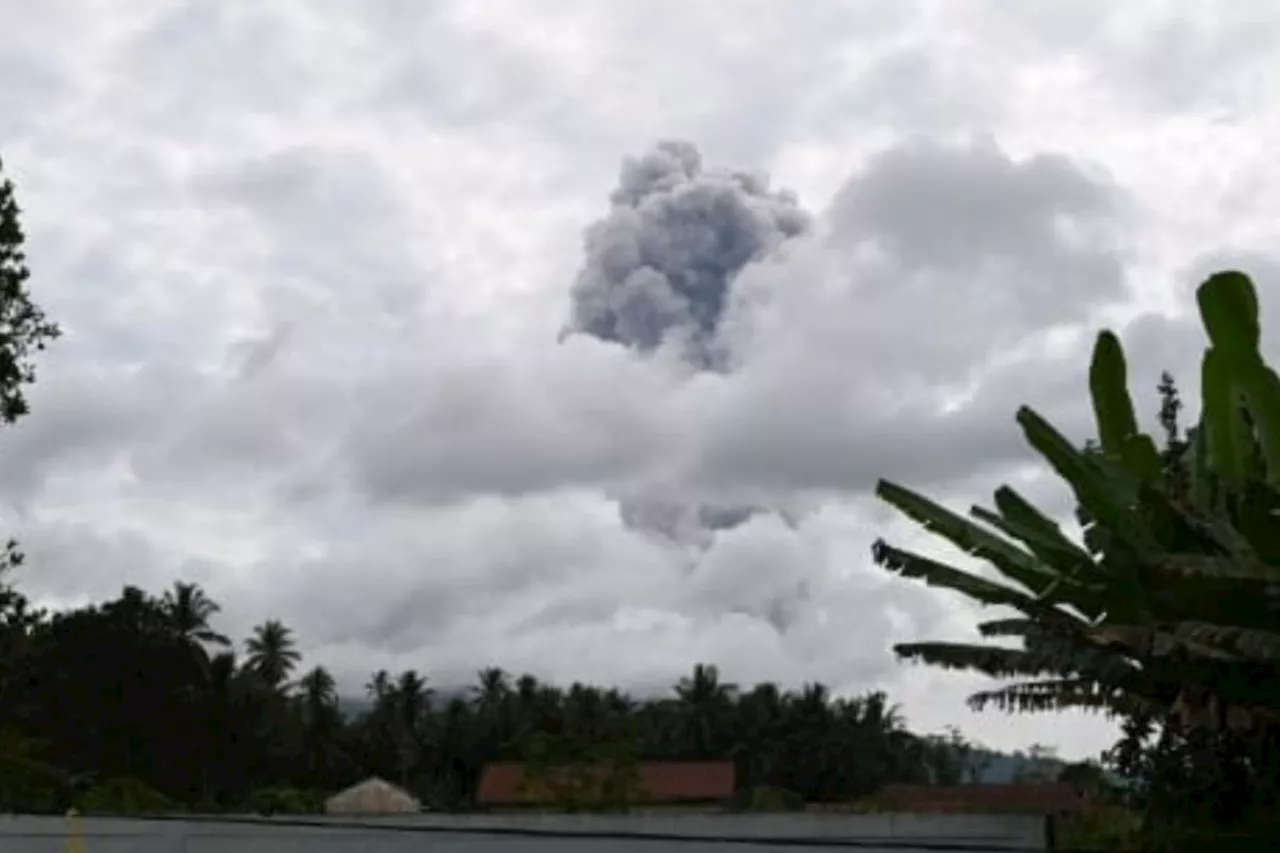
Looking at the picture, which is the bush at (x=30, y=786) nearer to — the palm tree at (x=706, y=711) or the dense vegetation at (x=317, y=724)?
the dense vegetation at (x=317, y=724)

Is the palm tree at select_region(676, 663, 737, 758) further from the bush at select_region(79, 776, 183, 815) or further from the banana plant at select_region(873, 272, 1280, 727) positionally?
the banana plant at select_region(873, 272, 1280, 727)

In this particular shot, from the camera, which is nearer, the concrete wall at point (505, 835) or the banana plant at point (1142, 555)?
the concrete wall at point (505, 835)

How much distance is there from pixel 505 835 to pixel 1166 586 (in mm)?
5329

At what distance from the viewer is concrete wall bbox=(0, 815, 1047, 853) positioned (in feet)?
21.4

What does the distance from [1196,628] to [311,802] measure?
46412 mm

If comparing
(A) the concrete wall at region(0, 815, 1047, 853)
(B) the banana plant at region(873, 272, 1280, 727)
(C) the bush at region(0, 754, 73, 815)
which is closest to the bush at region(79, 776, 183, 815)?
(C) the bush at region(0, 754, 73, 815)

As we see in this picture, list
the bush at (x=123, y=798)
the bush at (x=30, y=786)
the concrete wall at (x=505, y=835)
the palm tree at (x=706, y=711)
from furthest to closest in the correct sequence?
the palm tree at (x=706, y=711) < the bush at (x=123, y=798) < the bush at (x=30, y=786) < the concrete wall at (x=505, y=835)

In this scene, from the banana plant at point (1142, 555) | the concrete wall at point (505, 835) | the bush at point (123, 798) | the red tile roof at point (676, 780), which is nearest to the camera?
the concrete wall at point (505, 835)

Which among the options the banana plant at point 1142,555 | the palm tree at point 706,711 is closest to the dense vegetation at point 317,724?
the palm tree at point 706,711

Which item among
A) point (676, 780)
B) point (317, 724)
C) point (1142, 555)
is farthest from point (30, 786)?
point (317, 724)

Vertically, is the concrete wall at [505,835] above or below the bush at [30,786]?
below

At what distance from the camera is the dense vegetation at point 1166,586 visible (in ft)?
35.2

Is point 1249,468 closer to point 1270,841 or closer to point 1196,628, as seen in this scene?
point 1196,628

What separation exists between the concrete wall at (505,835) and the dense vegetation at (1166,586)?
2747 mm
